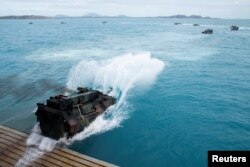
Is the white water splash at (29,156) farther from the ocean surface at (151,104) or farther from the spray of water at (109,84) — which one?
the ocean surface at (151,104)

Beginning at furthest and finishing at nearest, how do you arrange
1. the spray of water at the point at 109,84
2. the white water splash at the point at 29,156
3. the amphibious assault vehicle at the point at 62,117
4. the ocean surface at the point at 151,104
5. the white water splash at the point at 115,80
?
the white water splash at the point at 115,80, the ocean surface at the point at 151,104, the amphibious assault vehicle at the point at 62,117, the spray of water at the point at 109,84, the white water splash at the point at 29,156

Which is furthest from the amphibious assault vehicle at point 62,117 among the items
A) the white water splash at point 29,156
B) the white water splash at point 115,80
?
the white water splash at point 29,156

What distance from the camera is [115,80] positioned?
1351 inches

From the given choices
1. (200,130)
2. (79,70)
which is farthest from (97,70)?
(200,130)

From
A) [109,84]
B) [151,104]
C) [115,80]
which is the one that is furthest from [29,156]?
[115,80]

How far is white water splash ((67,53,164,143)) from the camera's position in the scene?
2307 centimetres

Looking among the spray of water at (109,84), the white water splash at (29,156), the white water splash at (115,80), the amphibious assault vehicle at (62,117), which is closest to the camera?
the white water splash at (29,156)

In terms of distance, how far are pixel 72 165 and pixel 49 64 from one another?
34.6 meters

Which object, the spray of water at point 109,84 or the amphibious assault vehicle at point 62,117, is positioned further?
the amphibious assault vehicle at point 62,117

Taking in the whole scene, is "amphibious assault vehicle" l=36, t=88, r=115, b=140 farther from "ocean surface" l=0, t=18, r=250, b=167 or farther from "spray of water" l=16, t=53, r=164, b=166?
"ocean surface" l=0, t=18, r=250, b=167

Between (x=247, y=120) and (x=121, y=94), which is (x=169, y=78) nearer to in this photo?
(x=121, y=94)

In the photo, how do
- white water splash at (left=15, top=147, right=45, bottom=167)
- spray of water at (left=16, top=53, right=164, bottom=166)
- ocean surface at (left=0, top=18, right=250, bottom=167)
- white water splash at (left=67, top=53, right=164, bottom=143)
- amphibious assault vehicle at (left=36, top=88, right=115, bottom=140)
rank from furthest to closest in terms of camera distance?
1. white water splash at (left=67, top=53, right=164, bottom=143)
2. ocean surface at (left=0, top=18, right=250, bottom=167)
3. amphibious assault vehicle at (left=36, top=88, right=115, bottom=140)
4. spray of water at (left=16, top=53, right=164, bottom=166)
5. white water splash at (left=15, top=147, right=45, bottom=167)

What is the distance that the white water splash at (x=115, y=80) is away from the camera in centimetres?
2307

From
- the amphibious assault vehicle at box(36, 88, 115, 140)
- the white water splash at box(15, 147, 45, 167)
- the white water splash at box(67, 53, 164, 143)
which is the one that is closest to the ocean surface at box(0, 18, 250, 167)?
the white water splash at box(67, 53, 164, 143)
